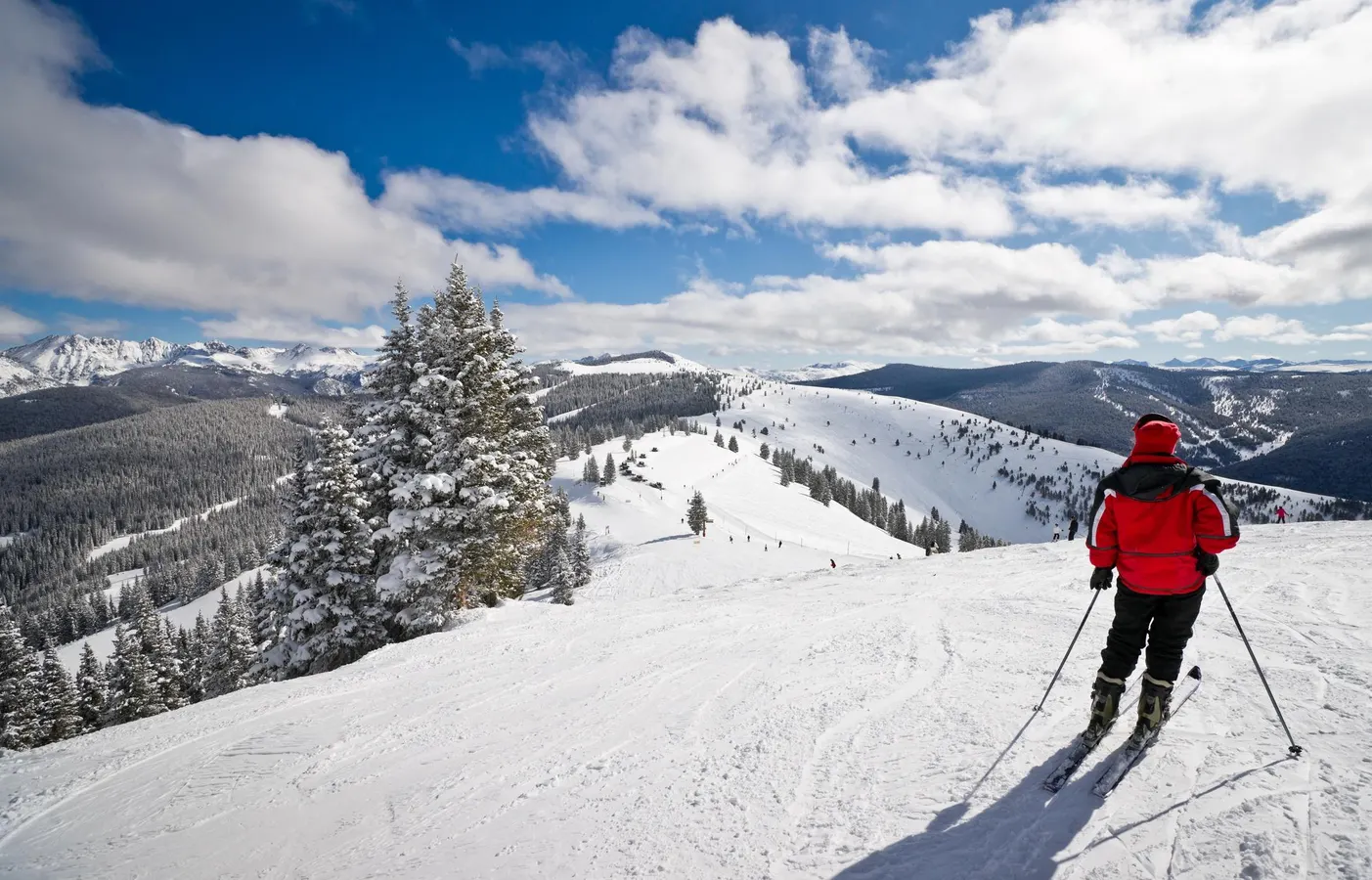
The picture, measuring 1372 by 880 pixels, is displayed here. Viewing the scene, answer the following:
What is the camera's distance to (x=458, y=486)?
1504 centimetres

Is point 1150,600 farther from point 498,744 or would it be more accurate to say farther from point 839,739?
point 498,744

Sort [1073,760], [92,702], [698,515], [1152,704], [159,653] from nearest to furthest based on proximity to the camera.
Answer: [1073,760] → [1152,704] → [92,702] → [159,653] → [698,515]

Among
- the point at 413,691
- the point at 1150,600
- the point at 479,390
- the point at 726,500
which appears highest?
the point at 479,390

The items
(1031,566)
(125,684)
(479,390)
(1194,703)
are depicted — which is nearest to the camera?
(1194,703)

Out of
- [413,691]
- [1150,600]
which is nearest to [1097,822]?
[1150,600]

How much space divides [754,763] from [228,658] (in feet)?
137

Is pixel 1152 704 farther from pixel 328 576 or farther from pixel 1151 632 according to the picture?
pixel 328 576

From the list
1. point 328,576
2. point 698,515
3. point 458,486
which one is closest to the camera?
point 458,486

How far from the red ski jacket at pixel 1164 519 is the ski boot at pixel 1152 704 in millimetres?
694

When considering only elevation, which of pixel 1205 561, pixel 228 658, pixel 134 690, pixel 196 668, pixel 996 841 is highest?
pixel 1205 561

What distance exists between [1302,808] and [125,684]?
5223 cm

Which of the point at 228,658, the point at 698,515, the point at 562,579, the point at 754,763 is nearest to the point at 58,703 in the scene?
the point at 228,658

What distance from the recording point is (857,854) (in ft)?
11.3

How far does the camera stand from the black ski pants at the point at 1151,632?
4.29 m
